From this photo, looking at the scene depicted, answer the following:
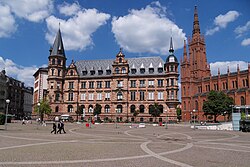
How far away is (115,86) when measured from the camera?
7525cm

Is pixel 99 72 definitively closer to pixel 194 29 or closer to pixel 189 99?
pixel 189 99

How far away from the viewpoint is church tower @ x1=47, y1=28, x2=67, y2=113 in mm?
78250

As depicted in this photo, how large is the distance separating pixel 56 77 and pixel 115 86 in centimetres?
2145

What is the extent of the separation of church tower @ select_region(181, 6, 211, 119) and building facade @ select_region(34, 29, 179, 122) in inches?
1613

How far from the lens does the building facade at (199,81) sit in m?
90.9

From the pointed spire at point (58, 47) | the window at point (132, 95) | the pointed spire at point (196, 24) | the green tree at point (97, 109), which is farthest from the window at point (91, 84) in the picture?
the pointed spire at point (196, 24)

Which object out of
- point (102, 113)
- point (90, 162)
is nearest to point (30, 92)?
point (102, 113)

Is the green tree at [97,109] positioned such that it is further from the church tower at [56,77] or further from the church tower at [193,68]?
the church tower at [193,68]

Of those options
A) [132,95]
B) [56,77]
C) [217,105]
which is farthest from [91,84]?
[217,105]

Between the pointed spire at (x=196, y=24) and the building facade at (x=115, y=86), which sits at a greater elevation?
the pointed spire at (x=196, y=24)

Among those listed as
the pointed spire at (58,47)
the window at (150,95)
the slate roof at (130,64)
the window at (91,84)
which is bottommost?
the window at (150,95)

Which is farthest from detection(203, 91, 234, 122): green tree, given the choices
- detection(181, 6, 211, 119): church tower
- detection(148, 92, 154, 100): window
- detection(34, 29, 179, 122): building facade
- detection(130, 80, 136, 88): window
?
detection(181, 6, 211, 119): church tower

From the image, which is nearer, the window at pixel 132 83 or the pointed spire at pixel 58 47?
the window at pixel 132 83

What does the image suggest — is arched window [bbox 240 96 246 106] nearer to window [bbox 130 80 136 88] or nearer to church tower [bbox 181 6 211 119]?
church tower [bbox 181 6 211 119]
